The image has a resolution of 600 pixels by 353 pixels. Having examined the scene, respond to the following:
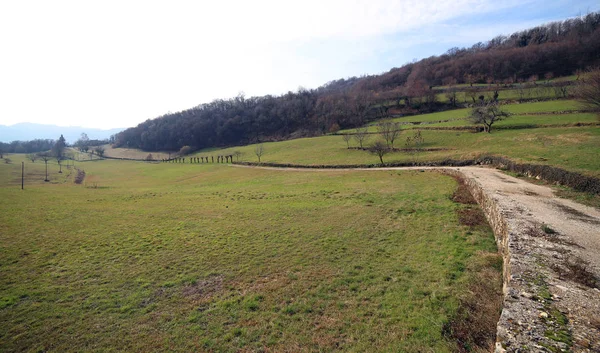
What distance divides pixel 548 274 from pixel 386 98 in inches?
4920

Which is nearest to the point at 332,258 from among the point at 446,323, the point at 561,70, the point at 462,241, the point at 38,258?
the point at 446,323

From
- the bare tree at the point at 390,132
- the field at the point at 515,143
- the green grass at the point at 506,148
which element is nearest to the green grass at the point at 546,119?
the field at the point at 515,143

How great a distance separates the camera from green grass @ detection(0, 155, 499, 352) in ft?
25.5

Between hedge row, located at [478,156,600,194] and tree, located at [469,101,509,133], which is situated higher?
tree, located at [469,101,509,133]

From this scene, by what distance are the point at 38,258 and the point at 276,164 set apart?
44.1 metres

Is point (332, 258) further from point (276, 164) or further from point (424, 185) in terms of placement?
point (276, 164)

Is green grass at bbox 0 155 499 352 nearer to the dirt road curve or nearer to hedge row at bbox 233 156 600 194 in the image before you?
the dirt road curve

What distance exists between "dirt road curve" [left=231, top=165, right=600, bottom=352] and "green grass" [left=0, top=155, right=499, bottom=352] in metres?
1.62

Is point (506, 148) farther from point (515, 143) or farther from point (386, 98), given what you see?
point (386, 98)

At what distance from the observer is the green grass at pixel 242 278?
7.76 metres

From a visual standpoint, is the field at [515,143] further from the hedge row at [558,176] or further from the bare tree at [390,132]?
the hedge row at [558,176]

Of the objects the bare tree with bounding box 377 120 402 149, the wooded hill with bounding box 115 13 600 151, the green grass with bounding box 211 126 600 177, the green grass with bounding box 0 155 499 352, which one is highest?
the wooded hill with bounding box 115 13 600 151

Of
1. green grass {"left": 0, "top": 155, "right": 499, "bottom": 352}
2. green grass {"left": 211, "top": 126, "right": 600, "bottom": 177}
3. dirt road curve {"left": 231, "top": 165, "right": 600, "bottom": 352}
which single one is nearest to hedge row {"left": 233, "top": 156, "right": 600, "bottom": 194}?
green grass {"left": 211, "top": 126, "right": 600, "bottom": 177}

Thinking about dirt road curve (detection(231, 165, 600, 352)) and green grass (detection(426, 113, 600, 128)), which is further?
green grass (detection(426, 113, 600, 128))
